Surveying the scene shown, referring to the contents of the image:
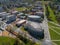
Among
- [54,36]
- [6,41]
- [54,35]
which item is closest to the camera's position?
[6,41]

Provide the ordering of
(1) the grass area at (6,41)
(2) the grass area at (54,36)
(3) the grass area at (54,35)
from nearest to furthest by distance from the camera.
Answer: (1) the grass area at (6,41) → (2) the grass area at (54,36) → (3) the grass area at (54,35)

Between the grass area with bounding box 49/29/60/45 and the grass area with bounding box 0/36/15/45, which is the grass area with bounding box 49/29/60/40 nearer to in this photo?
the grass area with bounding box 49/29/60/45

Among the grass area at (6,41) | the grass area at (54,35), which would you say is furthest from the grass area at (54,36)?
the grass area at (6,41)

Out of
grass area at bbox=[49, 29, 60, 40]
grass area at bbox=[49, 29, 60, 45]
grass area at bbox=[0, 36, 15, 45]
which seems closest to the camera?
grass area at bbox=[0, 36, 15, 45]

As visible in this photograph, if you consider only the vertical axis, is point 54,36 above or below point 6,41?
below

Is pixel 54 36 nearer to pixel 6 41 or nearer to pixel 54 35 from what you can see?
pixel 54 35

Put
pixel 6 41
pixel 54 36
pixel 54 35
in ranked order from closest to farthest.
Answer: pixel 6 41, pixel 54 36, pixel 54 35

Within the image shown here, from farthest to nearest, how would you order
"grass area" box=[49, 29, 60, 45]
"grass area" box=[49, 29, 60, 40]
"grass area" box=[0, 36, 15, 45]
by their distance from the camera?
"grass area" box=[49, 29, 60, 40] → "grass area" box=[49, 29, 60, 45] → "grass area" box=[0, 36, 15, 45]

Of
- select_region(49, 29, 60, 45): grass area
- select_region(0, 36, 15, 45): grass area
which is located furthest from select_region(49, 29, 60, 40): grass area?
select_region(0, 36, 15, 45): grass area

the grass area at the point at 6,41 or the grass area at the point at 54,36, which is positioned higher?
the grass area at the point at 6,41

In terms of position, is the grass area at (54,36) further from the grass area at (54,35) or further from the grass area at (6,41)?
the grass area at (6,41)

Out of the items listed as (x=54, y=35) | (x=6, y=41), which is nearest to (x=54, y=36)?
(x=54, y=35)

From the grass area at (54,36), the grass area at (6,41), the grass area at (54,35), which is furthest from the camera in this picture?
the grass area at (54,35)
